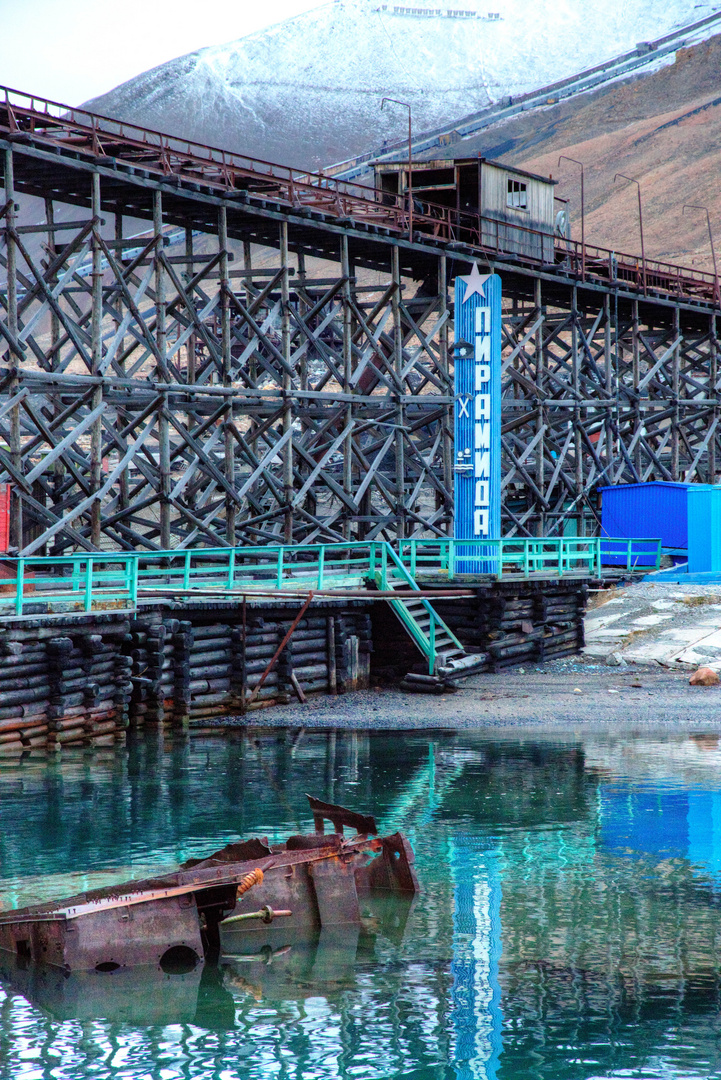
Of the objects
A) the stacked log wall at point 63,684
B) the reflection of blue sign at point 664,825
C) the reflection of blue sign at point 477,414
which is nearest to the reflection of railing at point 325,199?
the reflection of blue sign at point 477,414

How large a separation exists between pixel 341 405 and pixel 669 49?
146 meters

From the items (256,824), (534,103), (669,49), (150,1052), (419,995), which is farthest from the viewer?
(669,49)

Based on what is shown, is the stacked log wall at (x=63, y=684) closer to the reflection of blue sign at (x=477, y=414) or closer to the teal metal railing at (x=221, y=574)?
the teal metal railing at (x=221, y=574)

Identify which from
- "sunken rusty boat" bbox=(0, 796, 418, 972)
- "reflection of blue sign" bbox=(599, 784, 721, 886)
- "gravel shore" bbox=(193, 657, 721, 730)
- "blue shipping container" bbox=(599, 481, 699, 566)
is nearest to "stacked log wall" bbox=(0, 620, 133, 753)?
"gravel shore" bbox=(193, 657, 721, 730)

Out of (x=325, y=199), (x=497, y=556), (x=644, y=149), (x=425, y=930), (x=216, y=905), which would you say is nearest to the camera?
(x=216, y=905)

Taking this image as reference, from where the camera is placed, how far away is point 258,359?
33594 mm

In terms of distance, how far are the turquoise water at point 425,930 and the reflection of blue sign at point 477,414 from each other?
9.04m

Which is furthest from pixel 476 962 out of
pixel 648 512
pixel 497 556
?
pixel 648 512

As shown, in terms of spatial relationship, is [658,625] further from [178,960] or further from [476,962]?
[178,960]

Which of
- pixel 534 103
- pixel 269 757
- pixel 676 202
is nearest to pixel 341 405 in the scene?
pixel 269 757

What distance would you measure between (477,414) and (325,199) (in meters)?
9.18

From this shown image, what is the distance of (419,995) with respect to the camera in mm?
9969

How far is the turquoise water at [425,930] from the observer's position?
9023 mm

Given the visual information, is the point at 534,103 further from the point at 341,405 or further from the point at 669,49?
the point at 341,405
